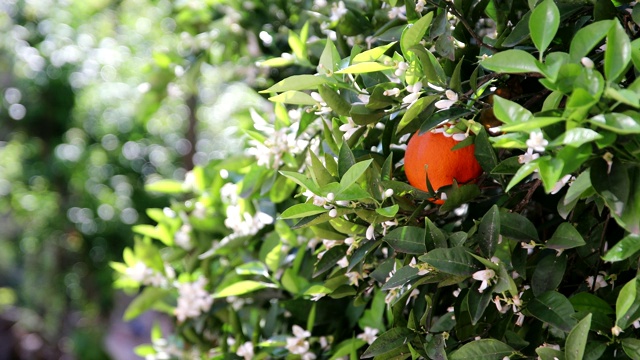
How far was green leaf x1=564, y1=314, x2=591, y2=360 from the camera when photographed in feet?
1.77

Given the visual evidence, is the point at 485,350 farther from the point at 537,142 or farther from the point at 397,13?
the point at 397,13

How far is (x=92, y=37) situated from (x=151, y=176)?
41.0 inches

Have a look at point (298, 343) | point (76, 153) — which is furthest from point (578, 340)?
point (76, 153)

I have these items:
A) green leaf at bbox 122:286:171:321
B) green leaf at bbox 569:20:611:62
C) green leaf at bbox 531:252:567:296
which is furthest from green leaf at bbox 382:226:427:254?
green leaf at bbox 122:286:171:321

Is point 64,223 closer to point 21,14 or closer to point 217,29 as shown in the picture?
point 21,14

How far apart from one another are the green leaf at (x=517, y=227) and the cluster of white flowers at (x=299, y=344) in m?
0.32

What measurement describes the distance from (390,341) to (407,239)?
0.36 ft

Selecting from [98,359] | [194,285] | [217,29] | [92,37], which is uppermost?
[217,29]

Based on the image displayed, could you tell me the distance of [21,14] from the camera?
4.42 meters

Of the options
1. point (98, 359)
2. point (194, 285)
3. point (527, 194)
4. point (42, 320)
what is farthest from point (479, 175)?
point (42, 320)

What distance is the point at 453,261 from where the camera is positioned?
0.59 m

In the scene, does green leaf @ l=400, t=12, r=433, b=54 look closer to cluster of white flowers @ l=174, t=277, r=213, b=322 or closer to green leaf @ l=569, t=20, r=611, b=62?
green leaf @ l=569, t=20, r=611, b=62

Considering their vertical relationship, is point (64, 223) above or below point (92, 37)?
below

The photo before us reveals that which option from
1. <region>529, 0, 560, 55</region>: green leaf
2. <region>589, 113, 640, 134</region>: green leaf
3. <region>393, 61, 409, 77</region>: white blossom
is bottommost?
<region>393, 61, 409, 77</region>: white blossom
